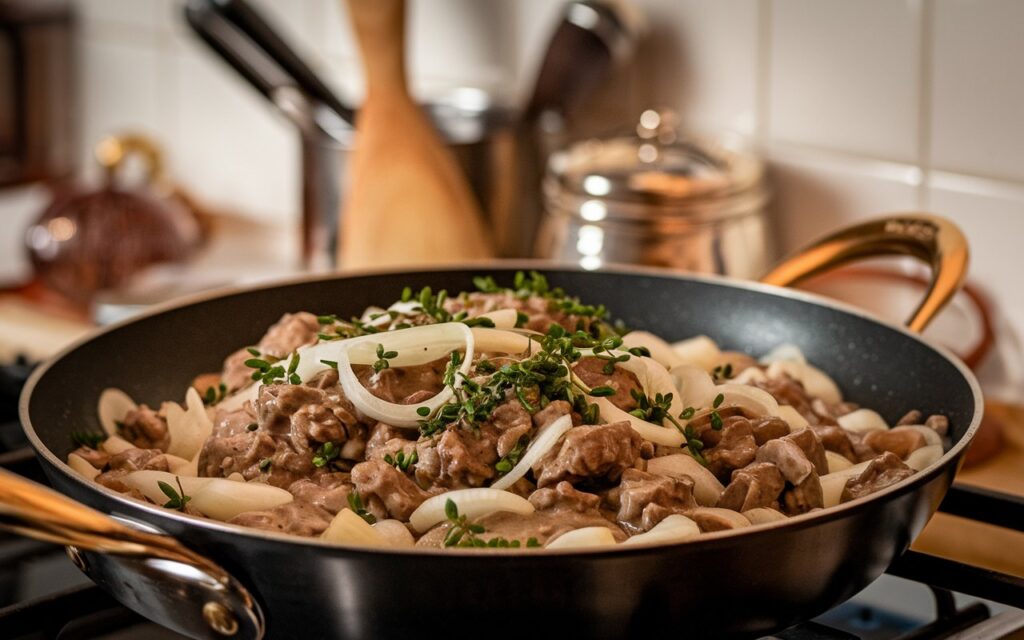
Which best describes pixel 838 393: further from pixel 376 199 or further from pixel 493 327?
pixel 376 199

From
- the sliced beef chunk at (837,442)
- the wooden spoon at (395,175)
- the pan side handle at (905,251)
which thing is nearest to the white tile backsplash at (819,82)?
the wooden spoon at (395,175)

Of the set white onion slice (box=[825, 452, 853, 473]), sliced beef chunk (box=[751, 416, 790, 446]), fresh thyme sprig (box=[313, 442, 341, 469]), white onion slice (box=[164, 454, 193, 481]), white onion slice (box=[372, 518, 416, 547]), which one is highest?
sliced beef chunk (box=[751, 416, 790, 446])

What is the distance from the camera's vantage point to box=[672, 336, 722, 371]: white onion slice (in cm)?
139

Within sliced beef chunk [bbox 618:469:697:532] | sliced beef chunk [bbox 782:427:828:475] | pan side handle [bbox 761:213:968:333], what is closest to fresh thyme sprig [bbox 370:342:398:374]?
sliced beef chunk [bbox 618:469:697:532]

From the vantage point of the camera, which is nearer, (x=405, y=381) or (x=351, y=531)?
(x=351, y=531)

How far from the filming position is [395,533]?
0.99 meters

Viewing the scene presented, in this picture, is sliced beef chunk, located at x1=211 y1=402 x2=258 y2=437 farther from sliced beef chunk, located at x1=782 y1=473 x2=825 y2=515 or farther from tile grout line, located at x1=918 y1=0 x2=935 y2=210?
tile grout line, located at x1=918 y1=0 x2=935 y2=210

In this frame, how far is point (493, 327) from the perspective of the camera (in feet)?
3.82

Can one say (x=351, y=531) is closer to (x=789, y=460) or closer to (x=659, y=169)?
(x=789, y=460)

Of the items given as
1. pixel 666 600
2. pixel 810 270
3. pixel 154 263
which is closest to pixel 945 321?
pixel 810 270

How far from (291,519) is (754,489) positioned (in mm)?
352

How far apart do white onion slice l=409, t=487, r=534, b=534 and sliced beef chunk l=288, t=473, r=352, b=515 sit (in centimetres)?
7

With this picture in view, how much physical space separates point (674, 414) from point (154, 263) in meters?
1.64

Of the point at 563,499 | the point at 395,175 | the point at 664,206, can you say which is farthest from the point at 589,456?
the point at 395,175
